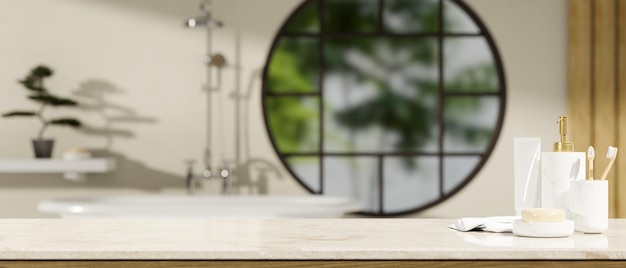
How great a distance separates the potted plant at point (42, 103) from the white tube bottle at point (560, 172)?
340cm

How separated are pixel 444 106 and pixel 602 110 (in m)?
0.88

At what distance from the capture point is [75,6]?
4.91 metres

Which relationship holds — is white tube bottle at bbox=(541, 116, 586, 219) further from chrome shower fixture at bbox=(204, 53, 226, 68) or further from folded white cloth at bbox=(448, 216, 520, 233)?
chrome shower fixture at bbox=(204, 53, 226, 68)

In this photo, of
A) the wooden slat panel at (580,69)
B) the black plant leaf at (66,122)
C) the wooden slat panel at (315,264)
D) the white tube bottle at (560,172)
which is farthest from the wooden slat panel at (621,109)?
the wooden slat panel at (315,264)

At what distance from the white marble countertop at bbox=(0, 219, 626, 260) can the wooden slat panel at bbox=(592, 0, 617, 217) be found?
10.3ft

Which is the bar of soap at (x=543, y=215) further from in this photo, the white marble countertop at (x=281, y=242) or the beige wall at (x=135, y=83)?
the beige wall at (x=135, y=83)

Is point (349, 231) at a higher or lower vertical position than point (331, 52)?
lower

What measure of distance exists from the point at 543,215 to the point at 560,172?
0.49 ft

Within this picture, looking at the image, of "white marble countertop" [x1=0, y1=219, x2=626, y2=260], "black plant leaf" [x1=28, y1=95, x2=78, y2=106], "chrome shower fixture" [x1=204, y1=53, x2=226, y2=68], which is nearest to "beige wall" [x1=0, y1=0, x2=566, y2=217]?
"chrome shower fixture" [x1=204, y1=53, x2=226, y2=68]

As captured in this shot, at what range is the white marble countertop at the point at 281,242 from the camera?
1511mm

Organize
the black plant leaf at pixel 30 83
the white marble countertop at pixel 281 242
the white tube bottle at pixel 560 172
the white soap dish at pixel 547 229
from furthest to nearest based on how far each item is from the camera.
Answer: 1. the black plant leaf at pixel 30 83
2. the white tube bottle at pixel 560 172
3. the white soap dish at pixel 547 229
4. the white marble countertop at pixel 281 242

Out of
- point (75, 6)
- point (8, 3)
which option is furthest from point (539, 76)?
point (8, 3)

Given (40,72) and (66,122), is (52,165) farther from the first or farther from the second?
(40,72)

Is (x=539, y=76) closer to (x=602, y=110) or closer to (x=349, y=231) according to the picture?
(x=602, y=110)
